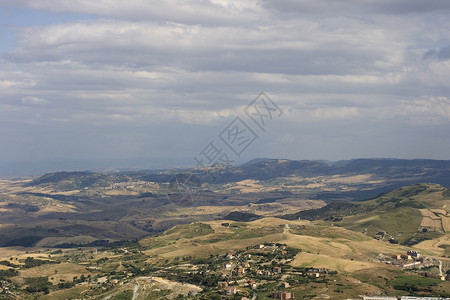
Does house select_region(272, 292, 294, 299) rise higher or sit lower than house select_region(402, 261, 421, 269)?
higher

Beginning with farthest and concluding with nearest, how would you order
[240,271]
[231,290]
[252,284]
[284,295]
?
1. [240,271]
2. [252,284]
3. [231,290]
4. [284,295]

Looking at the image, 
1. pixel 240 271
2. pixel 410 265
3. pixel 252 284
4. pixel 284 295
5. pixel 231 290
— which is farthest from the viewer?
pixel 410 265

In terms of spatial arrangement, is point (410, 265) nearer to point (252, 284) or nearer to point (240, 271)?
point (240, 271)

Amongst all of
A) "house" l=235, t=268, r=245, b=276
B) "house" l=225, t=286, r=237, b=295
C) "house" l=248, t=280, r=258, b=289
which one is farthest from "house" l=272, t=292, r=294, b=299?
"house" l=235, t=268, r=245, b=276

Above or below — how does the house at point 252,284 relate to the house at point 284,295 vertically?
below

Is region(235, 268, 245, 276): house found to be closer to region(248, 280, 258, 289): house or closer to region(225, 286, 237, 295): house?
region(248, 280, 258, 289): house

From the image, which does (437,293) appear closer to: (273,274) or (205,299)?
(273,274)

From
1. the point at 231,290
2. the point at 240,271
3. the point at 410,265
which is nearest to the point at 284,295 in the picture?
the point at 231,290

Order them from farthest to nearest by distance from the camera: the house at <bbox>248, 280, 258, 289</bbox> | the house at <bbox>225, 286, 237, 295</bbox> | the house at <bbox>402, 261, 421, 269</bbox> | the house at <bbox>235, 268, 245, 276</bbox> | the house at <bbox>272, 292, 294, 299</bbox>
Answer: the house at <bbox>402, 261, 421, 269</bbox> → the house at <bbox>235, 268, 245, 276</bbox> → the house at <bbox>248, 280, 258, 289</bbox> → the house at <bbox>225, 286, 237, 295</bbox> → the house at <bbox>272, 292, 294, 299</bbox>

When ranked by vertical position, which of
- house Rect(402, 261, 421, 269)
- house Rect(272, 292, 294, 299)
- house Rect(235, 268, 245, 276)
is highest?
house Rect(272, 292, 294, 299)

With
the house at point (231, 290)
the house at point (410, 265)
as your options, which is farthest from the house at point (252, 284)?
the house at point (410, 265)

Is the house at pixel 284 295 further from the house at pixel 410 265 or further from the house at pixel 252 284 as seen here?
the house at pixel 410 265
